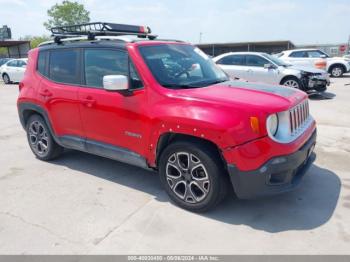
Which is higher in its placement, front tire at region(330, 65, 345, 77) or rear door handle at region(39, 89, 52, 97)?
rear door handle at region(39, 89, 52, 97)

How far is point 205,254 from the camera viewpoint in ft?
9.91

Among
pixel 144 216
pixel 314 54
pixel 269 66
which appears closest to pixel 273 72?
pixel 269 66

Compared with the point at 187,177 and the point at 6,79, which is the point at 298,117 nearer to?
the point at 187,177

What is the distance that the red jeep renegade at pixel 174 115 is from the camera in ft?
10.8

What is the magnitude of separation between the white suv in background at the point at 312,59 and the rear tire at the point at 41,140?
13642 millimetres

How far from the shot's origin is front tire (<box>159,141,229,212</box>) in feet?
11.3

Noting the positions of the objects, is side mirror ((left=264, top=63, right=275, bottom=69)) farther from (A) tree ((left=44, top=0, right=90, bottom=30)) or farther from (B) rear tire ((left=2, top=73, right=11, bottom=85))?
(A) tree ((left=44, top=0, right=90, bottom=30))

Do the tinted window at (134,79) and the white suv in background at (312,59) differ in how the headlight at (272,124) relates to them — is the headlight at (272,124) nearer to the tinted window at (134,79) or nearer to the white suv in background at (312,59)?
the tinted window at (134,79)

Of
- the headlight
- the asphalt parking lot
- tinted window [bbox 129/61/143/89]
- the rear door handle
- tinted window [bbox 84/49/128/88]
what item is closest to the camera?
the asphalt parking lot

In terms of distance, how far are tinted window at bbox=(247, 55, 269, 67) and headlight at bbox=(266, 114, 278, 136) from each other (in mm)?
8616

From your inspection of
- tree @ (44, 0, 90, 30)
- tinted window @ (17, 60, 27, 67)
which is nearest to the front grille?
tinted window @ (17, 60, 27, 67)

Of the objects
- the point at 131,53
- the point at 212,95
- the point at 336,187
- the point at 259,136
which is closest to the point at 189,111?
the point at 212,95

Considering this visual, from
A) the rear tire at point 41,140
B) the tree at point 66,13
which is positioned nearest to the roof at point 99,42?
the rear tire at point 41,140

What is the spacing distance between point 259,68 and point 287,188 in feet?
28.4
